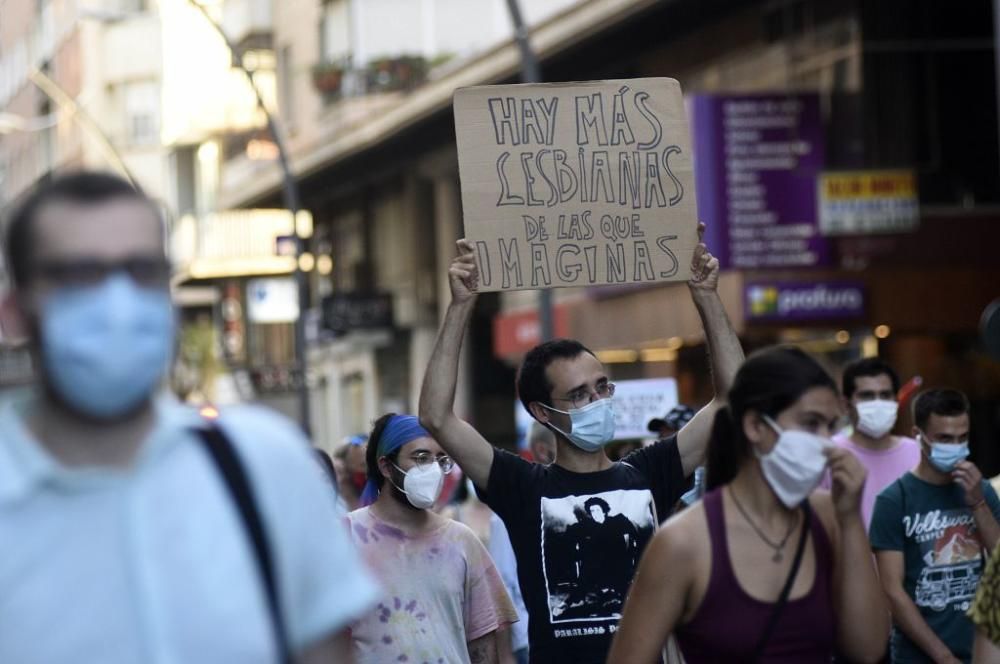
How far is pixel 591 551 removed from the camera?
5840mm

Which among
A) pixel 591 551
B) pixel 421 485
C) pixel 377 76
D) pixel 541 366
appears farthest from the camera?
pixel 377 76

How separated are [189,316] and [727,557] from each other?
6156cm

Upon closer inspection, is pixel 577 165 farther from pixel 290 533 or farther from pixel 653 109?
pixel 290 533

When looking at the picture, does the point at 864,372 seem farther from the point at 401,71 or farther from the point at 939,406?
the point at 401,71

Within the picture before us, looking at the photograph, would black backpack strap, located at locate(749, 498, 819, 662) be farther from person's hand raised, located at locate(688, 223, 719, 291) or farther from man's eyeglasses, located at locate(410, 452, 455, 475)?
man's eyeglasses, located at locate(410, 452, 455, 475)

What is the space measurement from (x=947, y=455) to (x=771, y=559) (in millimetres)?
3504

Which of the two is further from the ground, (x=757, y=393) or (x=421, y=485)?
(x=757, y=393)

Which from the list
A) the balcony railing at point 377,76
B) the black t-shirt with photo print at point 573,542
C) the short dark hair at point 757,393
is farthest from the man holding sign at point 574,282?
the balcony railing at point 377,76

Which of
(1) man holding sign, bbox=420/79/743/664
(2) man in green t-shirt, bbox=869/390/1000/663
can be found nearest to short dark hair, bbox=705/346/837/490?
(1) man holding sign, bbox=420/79/743/664

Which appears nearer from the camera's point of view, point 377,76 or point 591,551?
point 591,551

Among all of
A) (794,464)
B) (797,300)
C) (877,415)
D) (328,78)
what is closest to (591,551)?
(794,464)

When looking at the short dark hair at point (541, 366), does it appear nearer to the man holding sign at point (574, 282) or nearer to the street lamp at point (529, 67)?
the man holding sign at point (574, 282)

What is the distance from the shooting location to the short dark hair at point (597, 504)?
5898 mm

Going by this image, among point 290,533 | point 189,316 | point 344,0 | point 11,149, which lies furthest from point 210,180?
point 290,533
